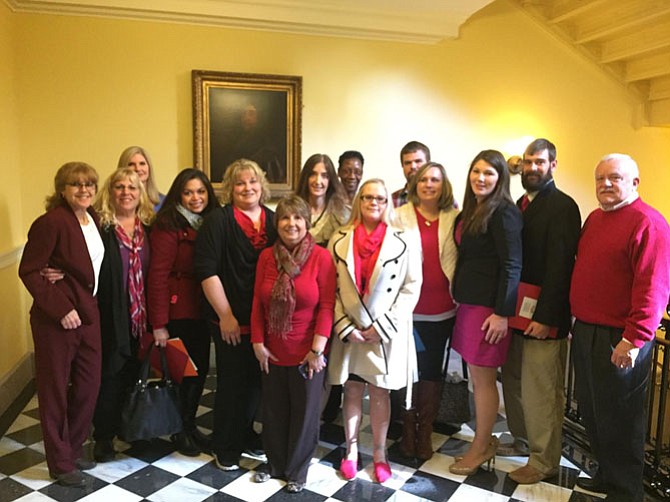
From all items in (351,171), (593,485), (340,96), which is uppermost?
(340,96)

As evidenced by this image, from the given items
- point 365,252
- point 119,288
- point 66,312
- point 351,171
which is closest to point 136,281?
point 119,288

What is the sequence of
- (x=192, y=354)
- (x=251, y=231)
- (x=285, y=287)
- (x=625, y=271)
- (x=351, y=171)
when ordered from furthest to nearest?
(x=351, y=171)
(x=192, y=354)
(x=251, y=231)
(x=285, y=287)
(x=625, y=271)

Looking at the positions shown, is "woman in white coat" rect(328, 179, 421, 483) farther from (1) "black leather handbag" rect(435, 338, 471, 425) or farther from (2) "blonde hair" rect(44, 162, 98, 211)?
(2) "blonde hair" rect(44, 162, 98, 211)

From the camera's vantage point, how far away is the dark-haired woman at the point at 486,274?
2516 millimetres

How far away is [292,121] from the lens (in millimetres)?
4074

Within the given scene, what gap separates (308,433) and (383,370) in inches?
17.1

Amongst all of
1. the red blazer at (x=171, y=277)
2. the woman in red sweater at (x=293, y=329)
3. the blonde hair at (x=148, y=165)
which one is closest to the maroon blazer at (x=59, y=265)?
the red blazer at (x=171, y=277)

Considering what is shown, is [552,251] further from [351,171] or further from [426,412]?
[351,171]

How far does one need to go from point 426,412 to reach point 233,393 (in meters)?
0.98

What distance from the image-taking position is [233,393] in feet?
8.79

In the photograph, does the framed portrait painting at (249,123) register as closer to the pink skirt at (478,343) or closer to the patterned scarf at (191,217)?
the patterned scarf at (191,217)

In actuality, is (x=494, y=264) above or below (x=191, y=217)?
below

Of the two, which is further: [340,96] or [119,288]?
[340,96]

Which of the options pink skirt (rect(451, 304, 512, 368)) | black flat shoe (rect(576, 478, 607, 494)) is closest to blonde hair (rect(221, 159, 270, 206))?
pink skirt (rect(451, 304, 512, 368))
